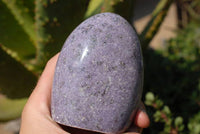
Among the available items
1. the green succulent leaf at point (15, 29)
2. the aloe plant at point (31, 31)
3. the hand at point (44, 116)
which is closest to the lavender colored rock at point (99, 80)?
the hand at point (44, 116)

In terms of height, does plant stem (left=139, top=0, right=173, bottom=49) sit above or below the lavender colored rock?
below

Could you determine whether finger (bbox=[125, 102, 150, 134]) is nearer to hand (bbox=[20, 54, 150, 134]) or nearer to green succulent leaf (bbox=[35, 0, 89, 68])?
hand (bbox=[20, 54, 150, 134])

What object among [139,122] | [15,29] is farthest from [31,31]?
[139,122]

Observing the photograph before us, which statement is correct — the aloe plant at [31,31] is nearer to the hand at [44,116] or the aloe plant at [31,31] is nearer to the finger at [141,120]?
the hand at [44,116]

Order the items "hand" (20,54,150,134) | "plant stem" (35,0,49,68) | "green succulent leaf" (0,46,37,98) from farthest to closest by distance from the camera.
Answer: "green succulent leaf" (0,46,37,98)
"plant stem" (35,0,49,68)
"hand" (20,54,150,134)

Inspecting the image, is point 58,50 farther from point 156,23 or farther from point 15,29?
point 156,23

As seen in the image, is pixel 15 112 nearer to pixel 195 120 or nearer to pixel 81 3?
pixel 81 3

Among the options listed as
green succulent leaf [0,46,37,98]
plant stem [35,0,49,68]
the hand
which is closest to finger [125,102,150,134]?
the hand
